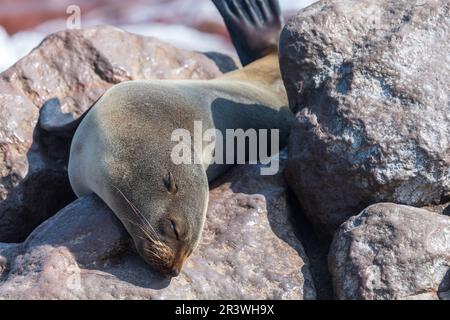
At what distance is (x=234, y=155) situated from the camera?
5.03 meters

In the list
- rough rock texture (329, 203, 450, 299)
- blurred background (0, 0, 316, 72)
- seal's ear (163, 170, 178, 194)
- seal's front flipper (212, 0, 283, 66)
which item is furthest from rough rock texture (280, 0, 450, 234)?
blurred background (0, 0, 316, 72)

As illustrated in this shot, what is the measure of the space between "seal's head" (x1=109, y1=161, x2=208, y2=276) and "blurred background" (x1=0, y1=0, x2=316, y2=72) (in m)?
4.55

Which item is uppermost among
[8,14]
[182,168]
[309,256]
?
[182,168]

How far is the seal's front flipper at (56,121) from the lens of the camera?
5.19 metres

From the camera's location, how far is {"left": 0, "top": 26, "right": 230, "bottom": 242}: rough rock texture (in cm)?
518

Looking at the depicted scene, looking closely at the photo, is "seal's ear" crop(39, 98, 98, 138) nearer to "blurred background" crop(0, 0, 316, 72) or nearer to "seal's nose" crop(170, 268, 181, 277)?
"seal's nose" crop(170, 268, 181, 277)

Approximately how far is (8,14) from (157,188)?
6.32 meters

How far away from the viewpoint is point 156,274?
405 centimetres

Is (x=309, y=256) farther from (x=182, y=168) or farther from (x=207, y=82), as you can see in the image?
(x=207, y=82)

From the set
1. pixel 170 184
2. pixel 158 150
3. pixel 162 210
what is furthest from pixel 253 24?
pixel 162 210

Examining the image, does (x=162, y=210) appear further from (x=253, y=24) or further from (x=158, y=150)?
(x=253, y=24)

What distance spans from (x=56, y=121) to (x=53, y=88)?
1.57 ft

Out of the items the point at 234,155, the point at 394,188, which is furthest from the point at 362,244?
the point at 234,155

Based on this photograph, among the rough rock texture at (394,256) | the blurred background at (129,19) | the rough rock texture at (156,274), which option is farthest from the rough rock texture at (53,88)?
the blurred background at (129,19)
